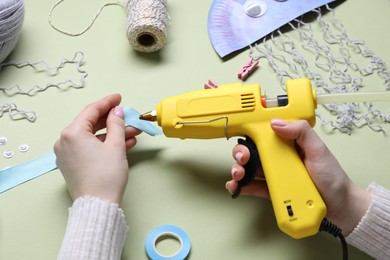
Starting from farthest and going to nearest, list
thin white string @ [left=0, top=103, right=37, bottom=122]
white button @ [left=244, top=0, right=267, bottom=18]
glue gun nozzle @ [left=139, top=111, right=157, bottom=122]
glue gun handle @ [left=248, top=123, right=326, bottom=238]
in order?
1. white button @ [left=244, top=0, right=267, bottom=18]
2. thin white string @ [left=0, top=103, right=37, bottom=122]
3. glue gun nozzle @ [left=139, top=111, right=157, bottom=122]
4. glue gun handle @ [left=248, top=123, right=326, bottom=238]

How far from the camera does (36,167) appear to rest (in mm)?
773

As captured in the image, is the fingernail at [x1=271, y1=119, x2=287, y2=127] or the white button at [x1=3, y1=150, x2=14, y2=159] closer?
the fingernail at [x1=271, y1=119, x2=287, y2=127]

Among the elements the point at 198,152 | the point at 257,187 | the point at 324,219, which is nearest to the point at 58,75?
the point at 198,152

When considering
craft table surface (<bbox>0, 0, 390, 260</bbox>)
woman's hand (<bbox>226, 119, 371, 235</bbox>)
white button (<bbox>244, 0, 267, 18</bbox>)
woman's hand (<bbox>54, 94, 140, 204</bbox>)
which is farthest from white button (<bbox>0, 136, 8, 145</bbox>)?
white button (<bbox>244, 0, 267, 18</bbox>)

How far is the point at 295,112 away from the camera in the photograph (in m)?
0.67

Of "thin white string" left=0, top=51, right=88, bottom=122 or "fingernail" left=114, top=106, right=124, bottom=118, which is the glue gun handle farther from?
"thin white string" left=0, top=51, right=88, bottom=122

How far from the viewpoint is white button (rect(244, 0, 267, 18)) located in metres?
0.97

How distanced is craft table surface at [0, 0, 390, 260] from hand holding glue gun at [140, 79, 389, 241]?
0.09 m

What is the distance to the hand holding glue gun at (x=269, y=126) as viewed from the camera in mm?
624

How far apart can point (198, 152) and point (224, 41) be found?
257 mm

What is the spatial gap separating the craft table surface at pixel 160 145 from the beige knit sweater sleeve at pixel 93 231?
0.05 m

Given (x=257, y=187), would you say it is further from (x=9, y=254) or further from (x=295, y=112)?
(x=9, y=254)

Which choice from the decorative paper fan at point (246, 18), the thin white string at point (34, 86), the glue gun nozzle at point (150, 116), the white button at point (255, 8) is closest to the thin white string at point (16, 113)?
the thin white string at point (34, 86)

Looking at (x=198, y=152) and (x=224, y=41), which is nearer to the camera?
(x=198, y=152)
